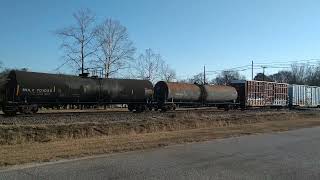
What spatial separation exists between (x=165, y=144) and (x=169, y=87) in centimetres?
2511

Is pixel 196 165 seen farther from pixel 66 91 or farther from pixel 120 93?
pixel 120 93

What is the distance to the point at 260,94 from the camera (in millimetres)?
53219

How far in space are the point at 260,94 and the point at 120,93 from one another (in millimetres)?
22412

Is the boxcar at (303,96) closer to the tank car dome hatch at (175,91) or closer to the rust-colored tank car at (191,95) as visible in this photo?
the rust-colored tank car at (191,95)

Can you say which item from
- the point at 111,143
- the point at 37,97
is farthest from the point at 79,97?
the point at 111,143

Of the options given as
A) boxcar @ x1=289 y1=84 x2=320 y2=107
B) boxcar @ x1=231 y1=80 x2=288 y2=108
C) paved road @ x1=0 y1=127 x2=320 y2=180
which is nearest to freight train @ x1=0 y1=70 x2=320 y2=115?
boxcar @ x1=231 y1=80 x2=288 y2=108

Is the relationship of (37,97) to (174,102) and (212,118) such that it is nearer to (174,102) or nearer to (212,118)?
(212,118)

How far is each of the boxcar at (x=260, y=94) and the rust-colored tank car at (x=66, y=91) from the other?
15.2 m

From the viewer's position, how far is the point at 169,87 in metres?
40.8

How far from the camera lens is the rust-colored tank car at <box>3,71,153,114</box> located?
29.2m

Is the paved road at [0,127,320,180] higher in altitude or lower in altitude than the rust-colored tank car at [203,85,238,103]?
lower

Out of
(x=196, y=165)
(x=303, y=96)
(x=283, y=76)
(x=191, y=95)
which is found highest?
(x=283, y=76)

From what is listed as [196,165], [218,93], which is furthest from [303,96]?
[196,165]

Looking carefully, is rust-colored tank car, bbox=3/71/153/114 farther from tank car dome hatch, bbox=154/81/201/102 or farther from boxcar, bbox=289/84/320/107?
boxcar, bbox=289/84/320/107
